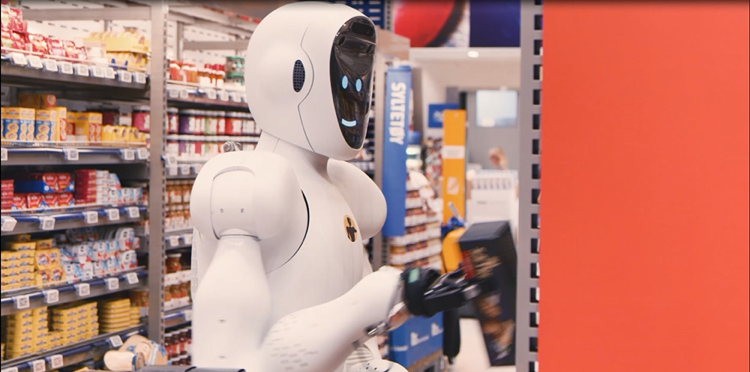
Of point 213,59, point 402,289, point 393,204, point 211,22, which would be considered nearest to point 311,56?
point 402,289

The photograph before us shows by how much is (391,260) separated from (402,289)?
12.9 ft

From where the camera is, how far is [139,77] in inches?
189

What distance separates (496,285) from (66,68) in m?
3.40

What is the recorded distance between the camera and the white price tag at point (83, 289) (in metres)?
4.48

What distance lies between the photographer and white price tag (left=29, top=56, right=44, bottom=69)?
4.07 meters

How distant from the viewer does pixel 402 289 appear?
211 cm

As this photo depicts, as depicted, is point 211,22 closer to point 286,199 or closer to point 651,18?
point 286,199

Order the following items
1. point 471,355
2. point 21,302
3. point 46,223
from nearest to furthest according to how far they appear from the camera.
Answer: point 21,302
point 46,223
point 471,355

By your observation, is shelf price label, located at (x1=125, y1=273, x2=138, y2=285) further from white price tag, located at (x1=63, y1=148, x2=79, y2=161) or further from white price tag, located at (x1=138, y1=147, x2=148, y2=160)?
white price tag, located at (x1=63, y1=148, x2=79, y2=161)

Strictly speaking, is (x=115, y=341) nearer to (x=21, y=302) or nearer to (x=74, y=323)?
(x=74, y=323)

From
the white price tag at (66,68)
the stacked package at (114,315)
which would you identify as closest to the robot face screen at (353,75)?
the white price tag at (66,68)

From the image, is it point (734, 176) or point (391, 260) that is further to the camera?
point (391, 260)

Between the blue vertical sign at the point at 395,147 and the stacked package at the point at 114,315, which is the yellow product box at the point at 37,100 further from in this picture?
the blue vertical sign at the point at 395,147

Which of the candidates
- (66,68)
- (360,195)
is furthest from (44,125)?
(360,195)
